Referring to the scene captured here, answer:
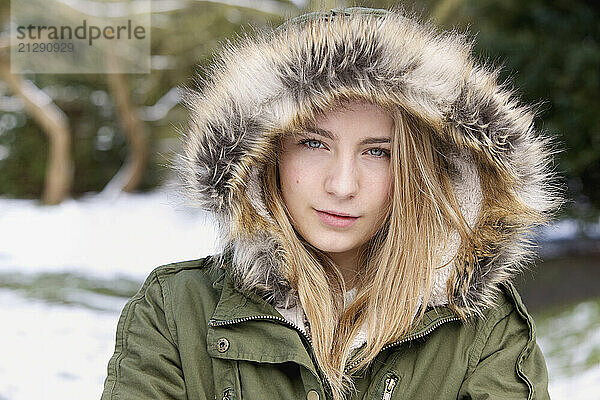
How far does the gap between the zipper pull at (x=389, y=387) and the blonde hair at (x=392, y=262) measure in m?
0.06

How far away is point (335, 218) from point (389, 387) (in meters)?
0.34

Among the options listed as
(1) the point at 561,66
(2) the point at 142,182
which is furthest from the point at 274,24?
(2) the point at 142,182

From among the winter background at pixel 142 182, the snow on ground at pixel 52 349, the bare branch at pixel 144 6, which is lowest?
the snow on ground at pixel 52 349

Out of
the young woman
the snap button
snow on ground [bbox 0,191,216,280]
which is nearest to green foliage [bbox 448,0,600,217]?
snow on ground [bbox 0,191,216,280]

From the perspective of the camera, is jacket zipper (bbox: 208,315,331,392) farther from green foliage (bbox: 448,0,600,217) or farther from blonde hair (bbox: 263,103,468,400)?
green foliage (bbox: 448,0,600,217)

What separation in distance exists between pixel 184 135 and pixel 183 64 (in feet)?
18.3

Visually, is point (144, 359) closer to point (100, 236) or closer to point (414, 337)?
point (414, 337)

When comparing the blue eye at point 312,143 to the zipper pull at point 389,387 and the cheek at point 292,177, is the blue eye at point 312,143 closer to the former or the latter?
the cheek at point 292,177

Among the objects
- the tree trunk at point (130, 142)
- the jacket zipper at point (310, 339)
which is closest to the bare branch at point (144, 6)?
the tree trunk at point (130, 142)

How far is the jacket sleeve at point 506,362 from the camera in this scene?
4.23 ft

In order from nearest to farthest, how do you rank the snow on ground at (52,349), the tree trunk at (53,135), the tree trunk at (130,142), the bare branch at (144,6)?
the snow on ground at (52,349), the bare branch at (144,6), the tree trunk at (53,135), the tree trunk at (130,142)

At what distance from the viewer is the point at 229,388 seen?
130 centimetres

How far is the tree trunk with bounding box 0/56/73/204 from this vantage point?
258 inches

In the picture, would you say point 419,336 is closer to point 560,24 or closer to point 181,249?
point 560,24
